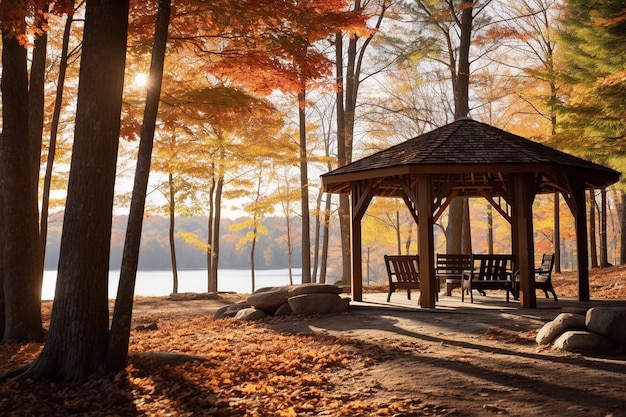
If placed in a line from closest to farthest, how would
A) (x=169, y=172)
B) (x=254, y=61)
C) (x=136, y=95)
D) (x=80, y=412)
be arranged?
(x=80, y=412)
(x=254, y=61)
(x=136, y=95)
(x=169, y=172)

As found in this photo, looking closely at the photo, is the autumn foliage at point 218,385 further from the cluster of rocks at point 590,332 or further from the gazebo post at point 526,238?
the gazebo post at point 526,238

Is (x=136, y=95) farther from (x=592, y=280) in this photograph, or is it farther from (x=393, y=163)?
(x=592, y=280)

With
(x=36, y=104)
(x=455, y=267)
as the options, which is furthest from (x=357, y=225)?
(x=36, y=104)

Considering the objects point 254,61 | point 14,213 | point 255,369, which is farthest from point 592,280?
point 14,213

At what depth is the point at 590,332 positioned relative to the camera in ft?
22.0

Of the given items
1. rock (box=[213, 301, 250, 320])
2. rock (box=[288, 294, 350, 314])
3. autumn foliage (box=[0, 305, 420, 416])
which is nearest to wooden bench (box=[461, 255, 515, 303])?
rock (box=[288, 294, 350, 314])

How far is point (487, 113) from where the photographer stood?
23.2m

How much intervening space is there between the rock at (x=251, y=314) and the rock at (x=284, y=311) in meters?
0.24

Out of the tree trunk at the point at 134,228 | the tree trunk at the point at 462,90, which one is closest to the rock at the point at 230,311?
the tree trunk at the point at 134,228

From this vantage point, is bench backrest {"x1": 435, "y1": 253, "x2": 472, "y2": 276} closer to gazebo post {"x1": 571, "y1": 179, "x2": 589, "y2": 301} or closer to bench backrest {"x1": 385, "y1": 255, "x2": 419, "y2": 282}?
bench backrest {"x1": 385, "y1": 255, "x2": 419, "y2": 282}

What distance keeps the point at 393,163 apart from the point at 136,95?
17.8ft

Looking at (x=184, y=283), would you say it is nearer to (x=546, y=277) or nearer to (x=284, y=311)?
(x=284, y=311)

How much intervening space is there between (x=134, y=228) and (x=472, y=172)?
20.4 ft

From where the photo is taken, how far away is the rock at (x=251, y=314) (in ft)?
33.9
